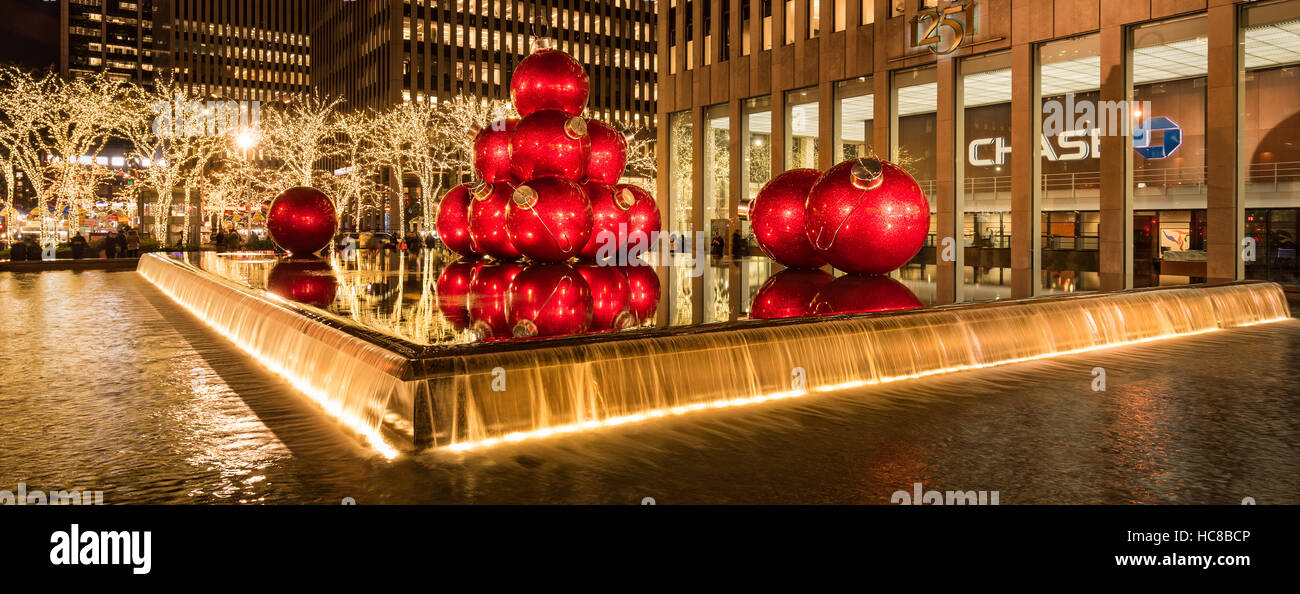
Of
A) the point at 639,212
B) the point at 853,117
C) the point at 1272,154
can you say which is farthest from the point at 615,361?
the point at 1272,154

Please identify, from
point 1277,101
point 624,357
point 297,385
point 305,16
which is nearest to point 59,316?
point 297,385

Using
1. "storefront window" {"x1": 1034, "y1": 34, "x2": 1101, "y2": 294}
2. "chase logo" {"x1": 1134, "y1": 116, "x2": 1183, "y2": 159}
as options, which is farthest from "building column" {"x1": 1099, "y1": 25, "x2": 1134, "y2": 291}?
"chase logo" {"x1": 1134, "y1": 116, "x2": 1183, "y2": 159}

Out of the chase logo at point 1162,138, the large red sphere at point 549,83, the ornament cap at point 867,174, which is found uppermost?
the chase logo at point 1162,138

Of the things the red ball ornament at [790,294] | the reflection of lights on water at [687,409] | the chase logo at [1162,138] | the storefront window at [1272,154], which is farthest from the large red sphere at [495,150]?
the chase logo at [1162,138]

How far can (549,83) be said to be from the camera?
1274cm

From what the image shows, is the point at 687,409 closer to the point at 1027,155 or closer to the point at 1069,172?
the point at 1027,155

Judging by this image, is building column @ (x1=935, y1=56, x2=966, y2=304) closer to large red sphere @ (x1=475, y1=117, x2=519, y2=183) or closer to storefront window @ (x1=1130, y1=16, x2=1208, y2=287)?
storefront window @ (x1=1130, y1=16, x2=1208, y2=287)

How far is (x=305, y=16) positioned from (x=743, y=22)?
435ft

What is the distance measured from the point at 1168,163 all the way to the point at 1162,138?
0.89 m

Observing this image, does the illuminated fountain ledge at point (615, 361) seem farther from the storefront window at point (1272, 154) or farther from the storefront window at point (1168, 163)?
the storefront window at point (1168, 163)

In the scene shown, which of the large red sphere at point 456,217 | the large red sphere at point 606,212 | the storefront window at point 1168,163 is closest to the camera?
the large red sphere at point 606,212

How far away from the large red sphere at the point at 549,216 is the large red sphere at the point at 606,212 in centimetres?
59

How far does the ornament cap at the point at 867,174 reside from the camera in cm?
1081

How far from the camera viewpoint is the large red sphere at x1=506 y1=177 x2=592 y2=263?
11984 millimetres
